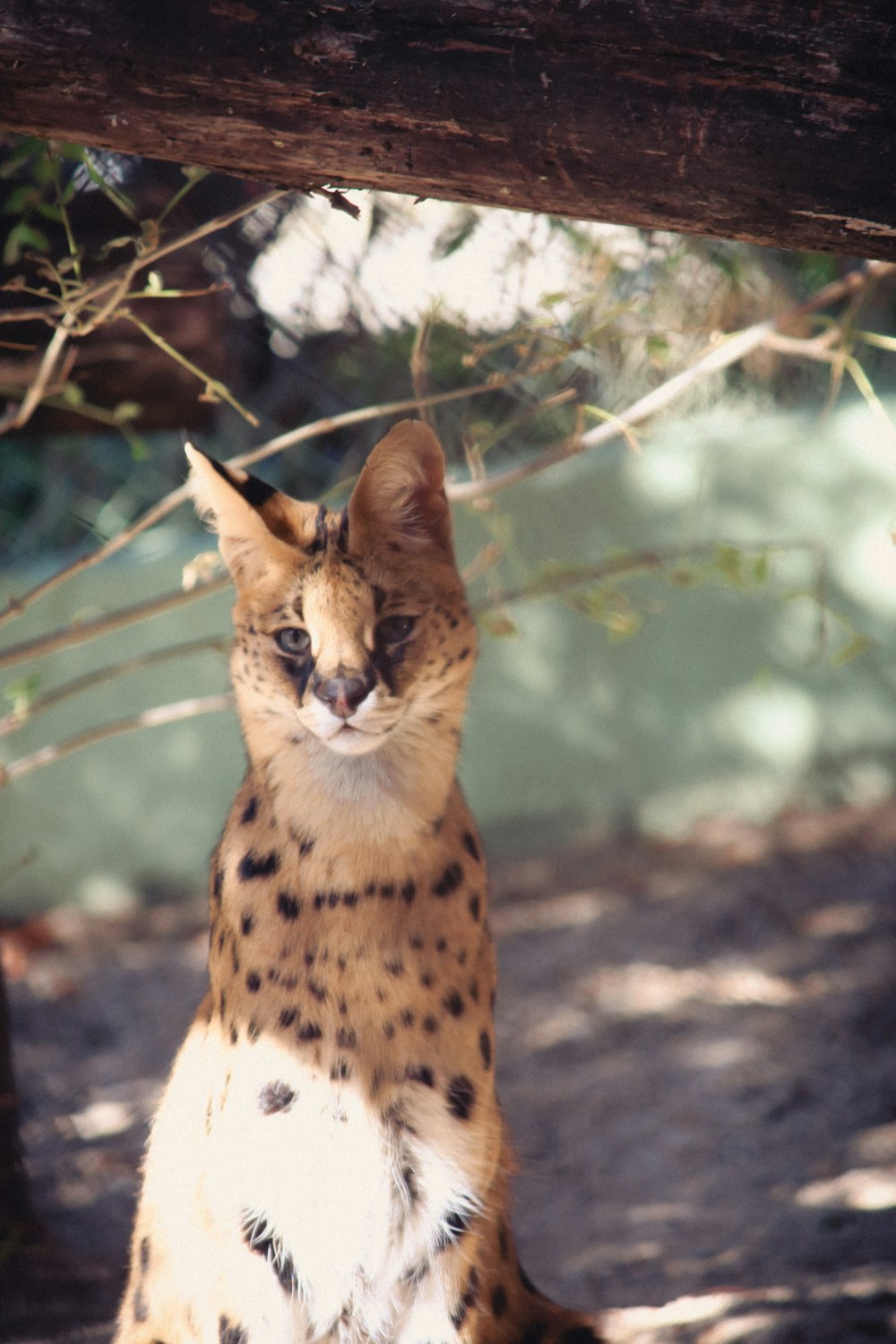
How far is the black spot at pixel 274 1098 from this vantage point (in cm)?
192

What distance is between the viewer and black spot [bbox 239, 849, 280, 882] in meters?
1.97

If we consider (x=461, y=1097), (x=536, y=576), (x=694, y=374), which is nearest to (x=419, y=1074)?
(x=461, y=1097)

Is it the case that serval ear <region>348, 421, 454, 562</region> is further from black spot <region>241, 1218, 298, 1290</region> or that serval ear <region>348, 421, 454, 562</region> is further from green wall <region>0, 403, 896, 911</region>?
green wall <region>0, 403, 896, 911</region>

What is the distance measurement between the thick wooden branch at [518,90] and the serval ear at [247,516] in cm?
45

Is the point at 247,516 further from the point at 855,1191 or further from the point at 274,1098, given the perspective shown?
the point at 855,1191

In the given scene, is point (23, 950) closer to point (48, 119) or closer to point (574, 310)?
point (574, 310)

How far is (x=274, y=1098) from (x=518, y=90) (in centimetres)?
145

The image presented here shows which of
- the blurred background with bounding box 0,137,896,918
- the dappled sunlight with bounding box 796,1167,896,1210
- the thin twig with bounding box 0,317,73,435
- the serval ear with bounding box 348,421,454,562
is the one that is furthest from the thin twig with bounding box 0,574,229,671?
the dappled sunlight with bounding box 796,1167,896,1210

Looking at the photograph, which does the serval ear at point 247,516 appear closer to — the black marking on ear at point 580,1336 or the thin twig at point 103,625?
the thin twig at point 103,625

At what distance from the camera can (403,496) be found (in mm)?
1985

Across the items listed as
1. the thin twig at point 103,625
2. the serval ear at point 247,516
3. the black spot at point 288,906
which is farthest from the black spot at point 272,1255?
the thin twig at point 103,625

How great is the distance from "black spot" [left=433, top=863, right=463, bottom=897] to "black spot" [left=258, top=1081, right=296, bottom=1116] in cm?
36

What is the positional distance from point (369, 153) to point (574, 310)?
207cm

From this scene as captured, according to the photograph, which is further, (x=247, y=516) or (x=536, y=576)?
(x=536, y=576)
